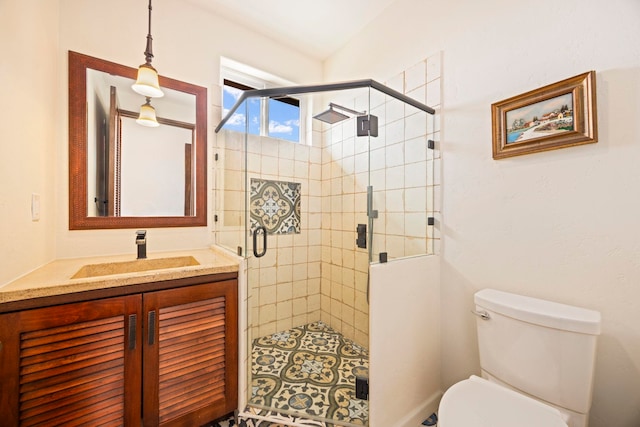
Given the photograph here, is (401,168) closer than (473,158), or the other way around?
(473,158)

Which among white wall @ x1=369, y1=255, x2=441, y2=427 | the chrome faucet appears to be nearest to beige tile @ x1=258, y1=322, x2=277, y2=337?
the chrome faucet

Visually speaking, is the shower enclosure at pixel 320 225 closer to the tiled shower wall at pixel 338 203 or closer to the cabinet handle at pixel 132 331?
the tiled shower wall at pixel 338 203

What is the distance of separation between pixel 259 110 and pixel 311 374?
1988 mm

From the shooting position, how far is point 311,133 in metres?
2.52

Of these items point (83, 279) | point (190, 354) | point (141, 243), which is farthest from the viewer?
point (141, 243)

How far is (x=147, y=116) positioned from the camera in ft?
6.07

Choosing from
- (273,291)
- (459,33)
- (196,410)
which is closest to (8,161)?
(196,410)

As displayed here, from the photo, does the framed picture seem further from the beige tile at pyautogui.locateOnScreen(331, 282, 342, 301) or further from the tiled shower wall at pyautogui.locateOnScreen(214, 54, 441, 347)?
the beige tile at pyautogui.locateOnScreen(331, 282, 342, 301)

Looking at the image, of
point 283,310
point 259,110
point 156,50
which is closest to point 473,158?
point 259,110

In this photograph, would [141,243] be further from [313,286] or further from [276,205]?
[313,286]

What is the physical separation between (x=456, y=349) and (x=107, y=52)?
3026 mm

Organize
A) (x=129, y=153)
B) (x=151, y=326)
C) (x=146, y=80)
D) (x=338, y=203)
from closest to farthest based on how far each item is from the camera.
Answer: (x=151, y=326) → (x=146, y=80) → (x=129, y=153) → (x=338, y=203)

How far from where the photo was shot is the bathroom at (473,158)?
1.06m

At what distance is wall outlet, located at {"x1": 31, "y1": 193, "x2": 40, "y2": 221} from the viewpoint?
129 centimetres
